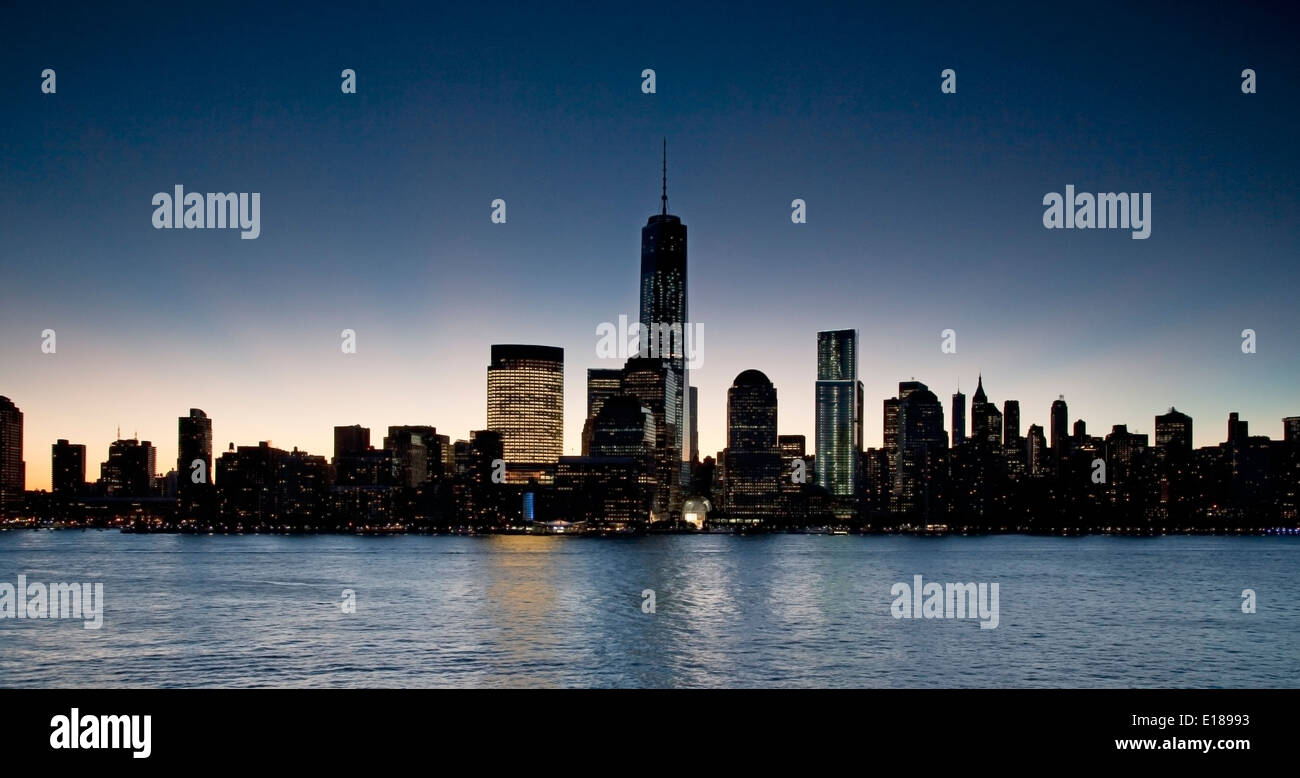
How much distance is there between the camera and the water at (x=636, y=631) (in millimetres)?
25125

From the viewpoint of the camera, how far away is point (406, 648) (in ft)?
95.8

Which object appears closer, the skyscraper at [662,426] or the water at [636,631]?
the water at [636,631]

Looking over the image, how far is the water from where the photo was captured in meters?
25.1

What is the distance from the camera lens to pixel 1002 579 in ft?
203

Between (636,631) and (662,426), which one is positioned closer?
(636,631)

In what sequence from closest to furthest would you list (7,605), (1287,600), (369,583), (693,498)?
(7,605)
(1287,600)
(369,583)
(693,498)

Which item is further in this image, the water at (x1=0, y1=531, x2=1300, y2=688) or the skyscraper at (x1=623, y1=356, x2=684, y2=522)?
the skyscraper at (x1=623, y1=356, x2=684, y2=522)

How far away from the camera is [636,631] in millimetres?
33969
